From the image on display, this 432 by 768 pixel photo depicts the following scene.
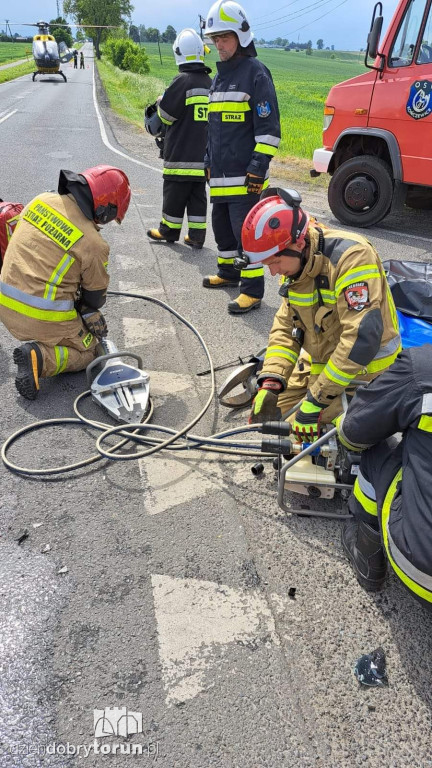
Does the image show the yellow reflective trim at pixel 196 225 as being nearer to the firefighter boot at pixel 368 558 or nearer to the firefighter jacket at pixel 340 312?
the firefighter jacket at pixel 340 312

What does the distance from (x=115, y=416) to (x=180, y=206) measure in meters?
3.73

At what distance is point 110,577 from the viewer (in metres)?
2.40

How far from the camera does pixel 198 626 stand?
220 cm

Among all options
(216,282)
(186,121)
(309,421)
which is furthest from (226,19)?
(309,421)

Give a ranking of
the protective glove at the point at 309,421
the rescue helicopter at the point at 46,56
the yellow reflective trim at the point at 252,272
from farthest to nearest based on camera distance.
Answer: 1. the rescue helicopter at the point at 46,56
2. the yellow reflective trim at the point at 252,272
3. the protective glove at the point at 309,421

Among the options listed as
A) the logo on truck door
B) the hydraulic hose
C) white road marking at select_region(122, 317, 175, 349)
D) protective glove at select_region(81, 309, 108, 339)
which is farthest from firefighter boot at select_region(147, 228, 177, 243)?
the hydraulic hose

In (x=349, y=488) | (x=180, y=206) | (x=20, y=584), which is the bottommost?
(x=20, y=584)

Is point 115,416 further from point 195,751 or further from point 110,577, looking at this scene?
point 195,751

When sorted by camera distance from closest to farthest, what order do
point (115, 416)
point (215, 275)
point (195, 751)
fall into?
point (195, 751) → point (115, 416) → point (215, 275)

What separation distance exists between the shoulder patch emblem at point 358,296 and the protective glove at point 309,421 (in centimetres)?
55

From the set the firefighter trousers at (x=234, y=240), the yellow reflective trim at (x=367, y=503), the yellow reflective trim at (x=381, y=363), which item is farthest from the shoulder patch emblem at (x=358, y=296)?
the firefighter trousers at (x=234, y=240)

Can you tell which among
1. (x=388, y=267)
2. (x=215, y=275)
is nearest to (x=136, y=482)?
(x=388, y=267)

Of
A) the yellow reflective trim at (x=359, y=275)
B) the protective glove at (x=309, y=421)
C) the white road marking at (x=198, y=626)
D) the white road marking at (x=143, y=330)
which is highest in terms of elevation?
the yellow reflective trim at (x=359, y=275)

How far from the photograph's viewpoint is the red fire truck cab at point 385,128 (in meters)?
6.30
